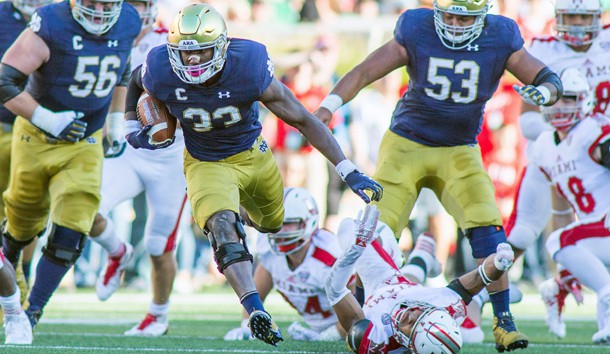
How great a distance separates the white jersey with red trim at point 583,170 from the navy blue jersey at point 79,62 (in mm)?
2779

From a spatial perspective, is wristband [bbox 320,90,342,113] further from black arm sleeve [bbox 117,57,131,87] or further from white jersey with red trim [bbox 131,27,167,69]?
white jersey with red trim [bbox 131,27,167,69]

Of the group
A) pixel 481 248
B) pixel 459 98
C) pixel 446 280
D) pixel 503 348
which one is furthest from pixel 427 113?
pixel 446 280

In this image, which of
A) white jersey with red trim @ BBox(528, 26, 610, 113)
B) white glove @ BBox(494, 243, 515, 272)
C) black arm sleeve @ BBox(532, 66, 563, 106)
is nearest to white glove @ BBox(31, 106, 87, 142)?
white glove @ BBox(494, 243, 515, 272)

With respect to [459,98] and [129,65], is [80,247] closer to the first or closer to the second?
[129,65]

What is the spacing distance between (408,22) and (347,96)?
0.54 metres

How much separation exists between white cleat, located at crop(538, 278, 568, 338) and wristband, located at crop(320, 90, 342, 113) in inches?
93.2

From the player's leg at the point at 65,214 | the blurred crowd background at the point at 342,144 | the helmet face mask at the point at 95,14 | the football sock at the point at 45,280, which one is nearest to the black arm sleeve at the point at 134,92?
the helmet face mask at the point at 95,14

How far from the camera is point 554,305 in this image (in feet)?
26.7

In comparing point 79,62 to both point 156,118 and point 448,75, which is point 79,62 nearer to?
point 156,118

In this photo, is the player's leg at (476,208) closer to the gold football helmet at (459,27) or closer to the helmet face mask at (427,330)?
the gold football helmet at (459,27)

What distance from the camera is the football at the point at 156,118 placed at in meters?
6.01

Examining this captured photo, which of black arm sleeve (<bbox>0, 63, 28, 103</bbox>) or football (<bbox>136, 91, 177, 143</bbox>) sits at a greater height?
football (<bbox>136, 91, 177, 143</bbox>)

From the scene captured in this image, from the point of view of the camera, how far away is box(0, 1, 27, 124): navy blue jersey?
7.65 meters

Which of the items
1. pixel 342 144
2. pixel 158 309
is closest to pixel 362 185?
pixel 158 309
